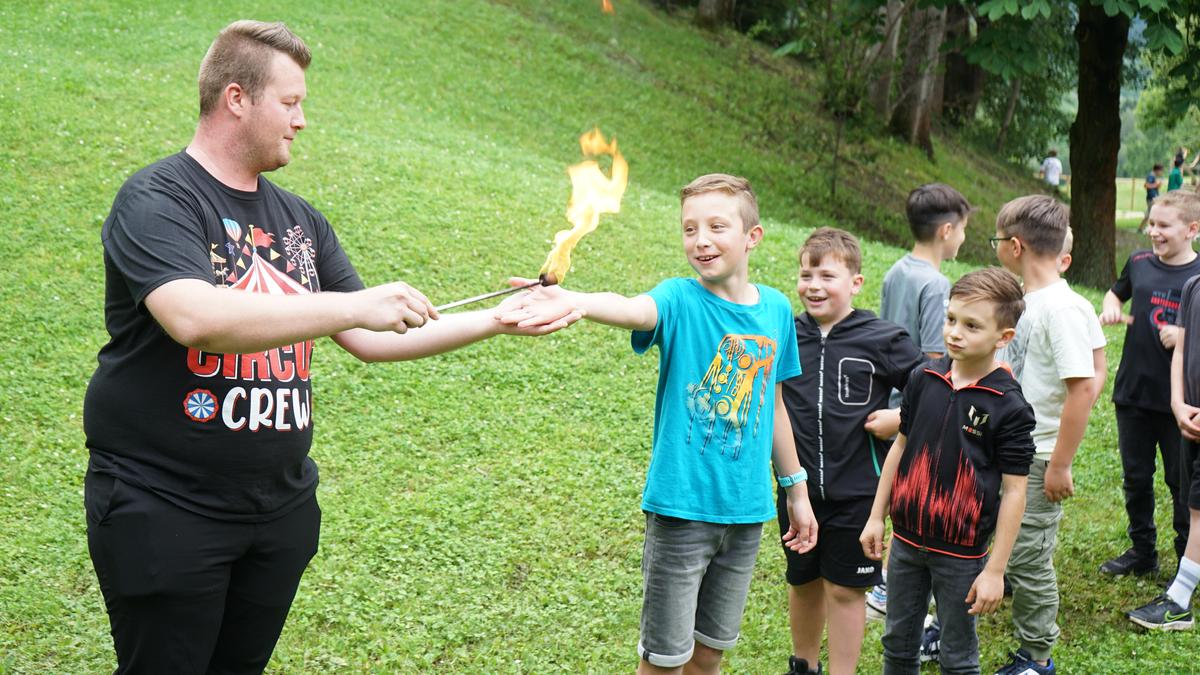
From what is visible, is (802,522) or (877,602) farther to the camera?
(877,602)

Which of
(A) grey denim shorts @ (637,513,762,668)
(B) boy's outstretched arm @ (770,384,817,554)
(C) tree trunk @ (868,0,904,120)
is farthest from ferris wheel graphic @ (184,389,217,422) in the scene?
(C) tree trunk @ (868,0,904,120)

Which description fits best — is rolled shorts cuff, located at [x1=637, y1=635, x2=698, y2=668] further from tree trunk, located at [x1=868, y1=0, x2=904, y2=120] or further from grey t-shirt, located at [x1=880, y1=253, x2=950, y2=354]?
tree trunk, located at [x1=868, y1=0, x2=904, y2=120]

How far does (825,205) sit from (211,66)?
16.2 meters

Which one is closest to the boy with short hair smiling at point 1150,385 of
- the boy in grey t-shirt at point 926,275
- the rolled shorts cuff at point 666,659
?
the boy in grey t-shirt at point 926,275

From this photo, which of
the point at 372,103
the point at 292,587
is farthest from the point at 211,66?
the point at 372,103

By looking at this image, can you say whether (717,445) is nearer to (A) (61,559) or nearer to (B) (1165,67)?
(A) (61,559)

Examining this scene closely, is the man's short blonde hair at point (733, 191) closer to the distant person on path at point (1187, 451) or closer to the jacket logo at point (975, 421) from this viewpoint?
the jacket logo at point (975, 421)

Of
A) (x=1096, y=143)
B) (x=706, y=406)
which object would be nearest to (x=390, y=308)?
(x=706, y=406)

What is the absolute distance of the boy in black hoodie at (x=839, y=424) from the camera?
468 centimetres

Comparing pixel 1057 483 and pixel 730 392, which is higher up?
pixel 730 392

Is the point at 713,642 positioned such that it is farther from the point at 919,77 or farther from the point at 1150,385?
the point at 919,77

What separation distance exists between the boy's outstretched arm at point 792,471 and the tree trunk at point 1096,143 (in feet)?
39.1

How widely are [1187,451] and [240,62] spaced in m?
5.20

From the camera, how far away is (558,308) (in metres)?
3.42
